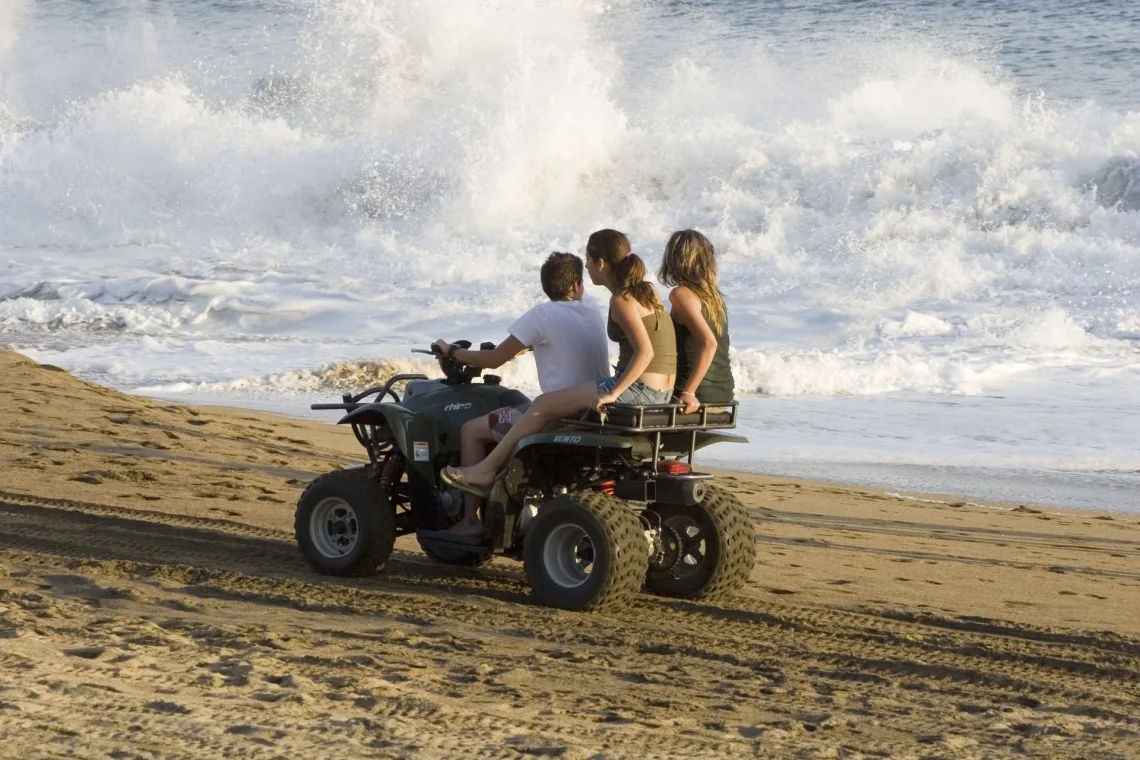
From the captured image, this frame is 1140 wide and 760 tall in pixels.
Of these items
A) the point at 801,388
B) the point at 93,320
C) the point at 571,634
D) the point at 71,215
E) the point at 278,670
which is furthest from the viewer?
the point at 71,215

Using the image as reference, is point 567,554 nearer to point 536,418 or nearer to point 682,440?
point 536,418

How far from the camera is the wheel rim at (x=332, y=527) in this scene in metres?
6.54

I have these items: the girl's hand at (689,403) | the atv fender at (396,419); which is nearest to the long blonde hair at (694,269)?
the girl's hand at (689,403)

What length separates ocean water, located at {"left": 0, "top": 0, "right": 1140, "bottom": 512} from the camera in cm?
1460

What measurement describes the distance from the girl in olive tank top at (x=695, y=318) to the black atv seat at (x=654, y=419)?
2.4 inches

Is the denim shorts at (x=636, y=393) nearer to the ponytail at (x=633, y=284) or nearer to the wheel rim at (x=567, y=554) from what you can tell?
the ponytail at (x=633, y=284)

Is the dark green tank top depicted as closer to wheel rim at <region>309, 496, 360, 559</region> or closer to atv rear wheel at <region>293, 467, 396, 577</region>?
atv rear wheel at <region>293, 467, 396, 577</region>

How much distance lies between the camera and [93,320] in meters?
19.0

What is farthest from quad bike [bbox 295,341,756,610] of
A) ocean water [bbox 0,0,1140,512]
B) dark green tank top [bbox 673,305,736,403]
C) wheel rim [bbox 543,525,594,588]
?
ocean water [bbox 0,0,1140,512]

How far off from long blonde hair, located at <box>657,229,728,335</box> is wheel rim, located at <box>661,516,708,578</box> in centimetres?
88

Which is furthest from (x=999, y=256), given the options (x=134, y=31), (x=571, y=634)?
(x=134, y=31)

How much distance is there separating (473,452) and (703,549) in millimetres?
1081

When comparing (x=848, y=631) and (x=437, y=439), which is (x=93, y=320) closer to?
(x=437, y=439)

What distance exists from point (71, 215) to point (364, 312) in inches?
346
